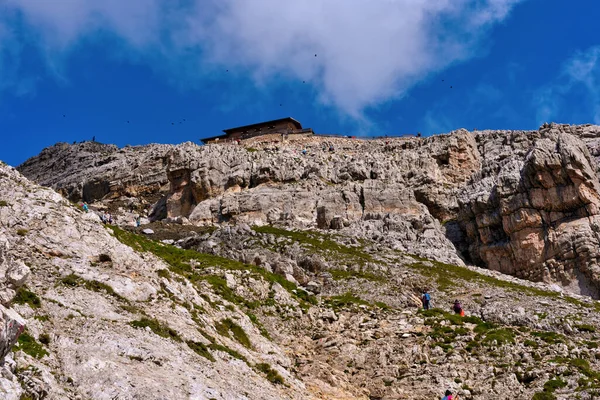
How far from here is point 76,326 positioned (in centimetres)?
2144

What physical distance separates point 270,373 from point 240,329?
4824 mm

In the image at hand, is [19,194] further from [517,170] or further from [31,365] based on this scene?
[517,170]

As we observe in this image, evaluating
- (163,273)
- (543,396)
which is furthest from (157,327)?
(543,396)

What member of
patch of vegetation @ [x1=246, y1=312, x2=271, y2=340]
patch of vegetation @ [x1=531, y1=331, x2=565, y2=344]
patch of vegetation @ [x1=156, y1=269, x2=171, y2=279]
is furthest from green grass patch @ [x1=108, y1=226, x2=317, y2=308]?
patch of vegetation @ [x1=531, y1=331, x2=565, y2=344]

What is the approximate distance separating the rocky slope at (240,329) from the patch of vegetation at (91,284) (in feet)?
0.22

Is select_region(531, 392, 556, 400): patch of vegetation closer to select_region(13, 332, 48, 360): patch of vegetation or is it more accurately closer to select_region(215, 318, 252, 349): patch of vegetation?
select_region(215, 318, 252, 349): patch of vegetation

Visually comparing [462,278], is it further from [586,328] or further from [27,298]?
[27,298]

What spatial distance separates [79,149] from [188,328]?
94558mm

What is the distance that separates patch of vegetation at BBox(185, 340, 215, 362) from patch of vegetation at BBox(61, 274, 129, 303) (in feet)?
10.5

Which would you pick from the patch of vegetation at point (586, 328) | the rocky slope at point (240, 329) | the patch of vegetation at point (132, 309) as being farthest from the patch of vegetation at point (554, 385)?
the patch of vegetation at point (132, 309)

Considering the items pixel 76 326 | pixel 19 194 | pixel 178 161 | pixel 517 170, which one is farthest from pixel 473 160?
pixel 76 326

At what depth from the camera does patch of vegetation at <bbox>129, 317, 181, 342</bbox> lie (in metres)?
23.4

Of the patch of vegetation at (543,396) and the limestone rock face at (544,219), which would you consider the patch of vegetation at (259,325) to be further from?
the limestone rock face at (544,219)

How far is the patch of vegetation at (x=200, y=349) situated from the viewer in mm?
23891
